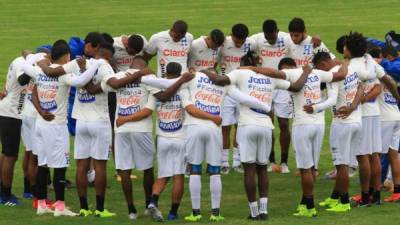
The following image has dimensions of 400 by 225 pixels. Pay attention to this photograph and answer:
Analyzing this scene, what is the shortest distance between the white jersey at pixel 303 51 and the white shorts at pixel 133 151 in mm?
4724

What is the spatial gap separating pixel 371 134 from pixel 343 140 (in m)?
0.74

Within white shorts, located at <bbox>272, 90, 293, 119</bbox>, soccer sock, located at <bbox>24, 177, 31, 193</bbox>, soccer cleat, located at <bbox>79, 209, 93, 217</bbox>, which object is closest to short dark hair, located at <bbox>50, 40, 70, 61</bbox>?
soccer cleat, located at <bbox>79, 209, 93, 217</bbox>

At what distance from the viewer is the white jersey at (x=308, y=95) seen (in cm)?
1516

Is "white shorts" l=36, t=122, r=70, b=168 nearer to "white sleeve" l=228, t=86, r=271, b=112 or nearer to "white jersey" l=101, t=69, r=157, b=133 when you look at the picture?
"white jersey" l=101, t=69, r=157, b=133

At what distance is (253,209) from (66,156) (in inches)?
116

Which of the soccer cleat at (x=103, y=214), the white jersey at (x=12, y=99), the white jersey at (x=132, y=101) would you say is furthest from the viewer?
the white jersey at (x=12, y=99)

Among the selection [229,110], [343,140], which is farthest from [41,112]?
[229,110]

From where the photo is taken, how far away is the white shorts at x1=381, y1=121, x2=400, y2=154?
16.5 meters

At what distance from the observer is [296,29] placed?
18.2m

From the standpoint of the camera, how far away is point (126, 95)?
15086 mm

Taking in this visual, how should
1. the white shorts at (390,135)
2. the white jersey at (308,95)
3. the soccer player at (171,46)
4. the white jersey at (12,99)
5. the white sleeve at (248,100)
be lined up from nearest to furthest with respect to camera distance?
the white sleeve at (248,100), the white jersey at (308,95), the white shorts at (390,135), the white jersey at (12,99), the soccer player at (171,46)

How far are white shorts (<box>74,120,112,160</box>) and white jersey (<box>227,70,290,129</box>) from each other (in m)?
2.06

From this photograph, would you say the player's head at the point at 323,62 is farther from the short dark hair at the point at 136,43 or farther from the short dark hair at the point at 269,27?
the short dark hair at the point at 269,27

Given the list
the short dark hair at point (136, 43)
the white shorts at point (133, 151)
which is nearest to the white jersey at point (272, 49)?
the short dark hair at point (136, 43)
